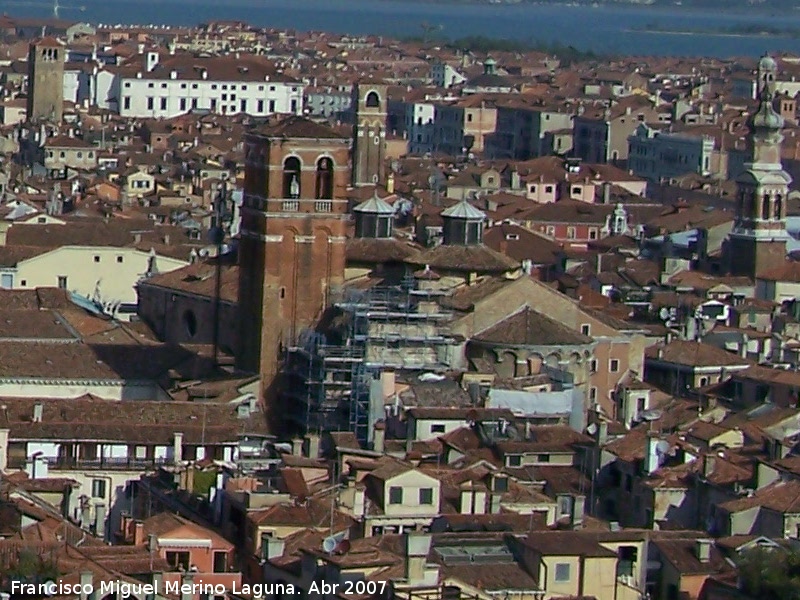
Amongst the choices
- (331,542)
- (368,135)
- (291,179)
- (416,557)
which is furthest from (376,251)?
(368,135)

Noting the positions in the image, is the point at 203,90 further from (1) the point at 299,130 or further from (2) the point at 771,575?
(2) the point at 771,575

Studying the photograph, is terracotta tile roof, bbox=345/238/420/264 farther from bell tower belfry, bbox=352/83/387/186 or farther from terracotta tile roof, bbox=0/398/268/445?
bell tower belfry, bbox=352/83/387/186

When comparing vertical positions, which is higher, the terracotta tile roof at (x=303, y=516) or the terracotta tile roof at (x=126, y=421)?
the terracotta tile roof at (x=303, y=516)

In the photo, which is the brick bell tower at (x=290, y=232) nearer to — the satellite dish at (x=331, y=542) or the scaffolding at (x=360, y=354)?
the scaffolding at (x=360, y=354)

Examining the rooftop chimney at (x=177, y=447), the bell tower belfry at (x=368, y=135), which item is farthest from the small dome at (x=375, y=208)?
the bell tower belfry at (x=368, y=135)

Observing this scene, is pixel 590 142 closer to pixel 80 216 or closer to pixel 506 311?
pixel 80 216

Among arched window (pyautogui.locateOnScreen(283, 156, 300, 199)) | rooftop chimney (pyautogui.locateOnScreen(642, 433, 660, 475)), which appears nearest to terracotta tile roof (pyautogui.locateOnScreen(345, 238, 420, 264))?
arched window (pyautogui.locateOnScreen(283, 156, 300, 199))
